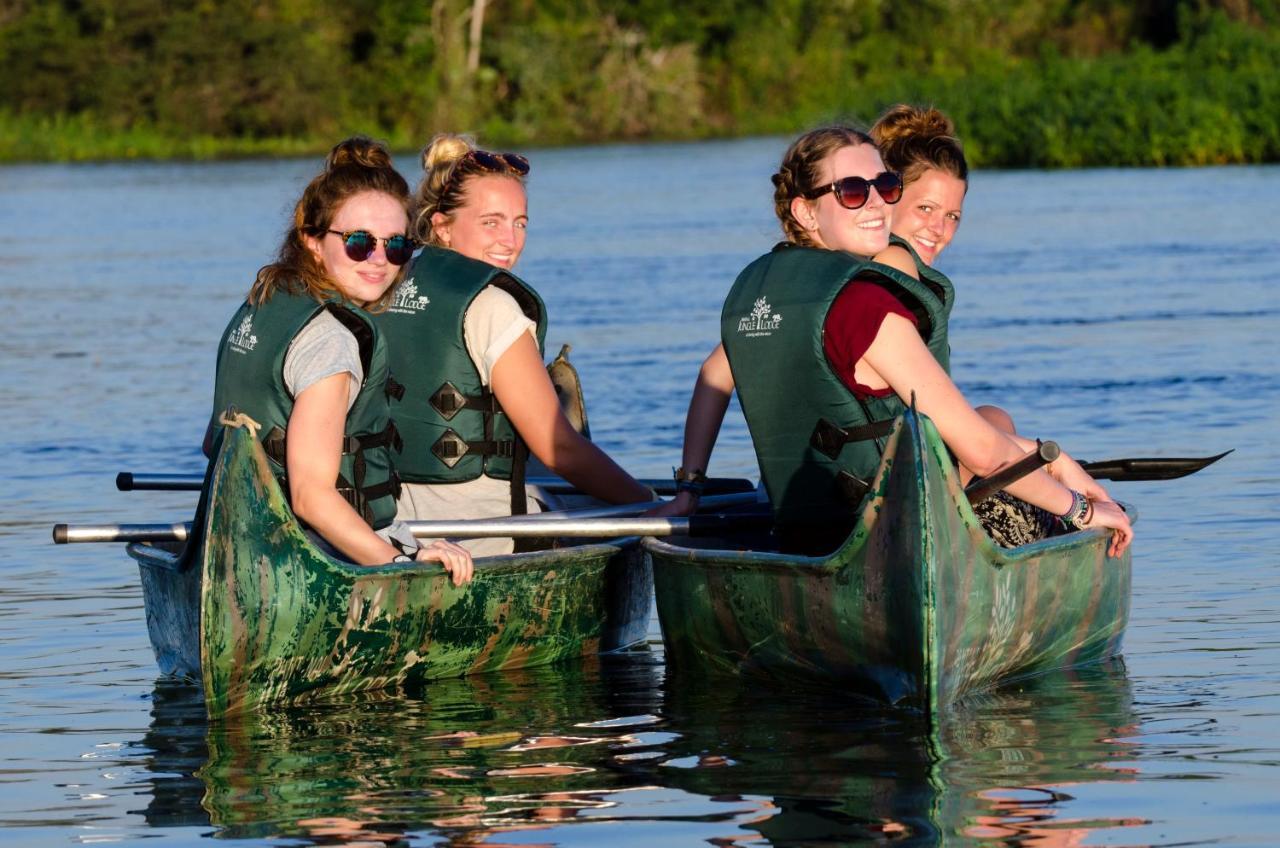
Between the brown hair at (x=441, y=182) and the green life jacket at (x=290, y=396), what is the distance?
71cm

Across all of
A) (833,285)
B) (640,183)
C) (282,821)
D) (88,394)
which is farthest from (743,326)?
(640,183)

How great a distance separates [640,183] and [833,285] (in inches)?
1176

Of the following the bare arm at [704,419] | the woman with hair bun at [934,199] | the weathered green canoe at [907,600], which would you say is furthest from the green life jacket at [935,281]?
the bare arm at [704,419]

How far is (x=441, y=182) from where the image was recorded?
6.76 meters

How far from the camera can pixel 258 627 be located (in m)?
5.96

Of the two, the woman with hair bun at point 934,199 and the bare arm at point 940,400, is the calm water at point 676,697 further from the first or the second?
the bare arm at point 940,400

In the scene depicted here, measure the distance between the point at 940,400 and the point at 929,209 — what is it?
94 centimetres

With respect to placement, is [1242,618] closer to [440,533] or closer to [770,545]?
[770,545]

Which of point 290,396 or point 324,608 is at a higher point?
point 290,396

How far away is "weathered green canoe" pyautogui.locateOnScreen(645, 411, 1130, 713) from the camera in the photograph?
5578 millimetres

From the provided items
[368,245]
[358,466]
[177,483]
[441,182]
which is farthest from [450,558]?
[177,483]

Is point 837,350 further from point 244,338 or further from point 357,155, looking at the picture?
point 244,338

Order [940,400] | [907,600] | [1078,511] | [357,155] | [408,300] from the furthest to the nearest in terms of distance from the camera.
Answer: [408,300] → [1078,511] → [357,155] → [940,400] → [907,600]

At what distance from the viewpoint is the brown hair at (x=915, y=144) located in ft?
21.2
